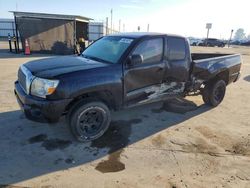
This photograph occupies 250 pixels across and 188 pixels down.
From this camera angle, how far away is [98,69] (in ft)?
12.7

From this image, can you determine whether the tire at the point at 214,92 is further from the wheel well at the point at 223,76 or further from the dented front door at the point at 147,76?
the dented front door at the point at 147,76

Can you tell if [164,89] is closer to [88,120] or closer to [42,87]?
[88,120]

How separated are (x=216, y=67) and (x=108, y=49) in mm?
3000

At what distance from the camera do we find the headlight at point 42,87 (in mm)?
3486

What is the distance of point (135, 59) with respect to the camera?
4.10 m

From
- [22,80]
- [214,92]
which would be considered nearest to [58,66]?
[22,80]

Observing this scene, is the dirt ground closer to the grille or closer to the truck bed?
the grille

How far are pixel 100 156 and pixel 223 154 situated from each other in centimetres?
213

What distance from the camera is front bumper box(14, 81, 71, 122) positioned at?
351 centimetres

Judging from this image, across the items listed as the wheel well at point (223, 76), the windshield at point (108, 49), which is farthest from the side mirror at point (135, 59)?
the wheel well at point (223, 76)

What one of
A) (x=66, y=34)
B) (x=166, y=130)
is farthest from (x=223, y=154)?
(x=66, y=34)

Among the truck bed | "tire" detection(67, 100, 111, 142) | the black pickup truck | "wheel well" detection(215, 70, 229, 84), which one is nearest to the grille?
the black pickup truck

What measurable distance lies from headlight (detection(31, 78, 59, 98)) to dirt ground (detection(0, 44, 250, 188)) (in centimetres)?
96

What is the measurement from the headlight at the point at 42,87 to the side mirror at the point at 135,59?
1.40m
